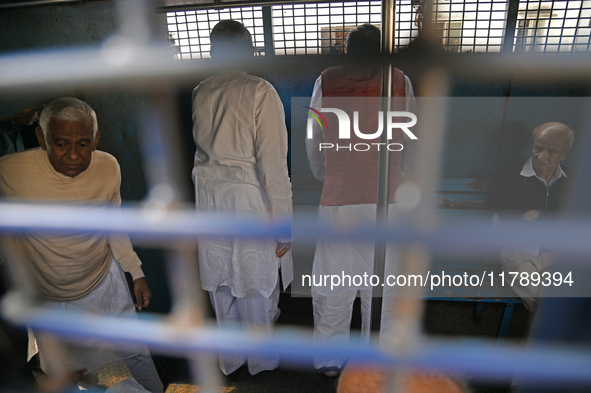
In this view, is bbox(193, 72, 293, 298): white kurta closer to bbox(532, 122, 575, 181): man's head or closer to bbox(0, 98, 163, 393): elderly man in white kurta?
bbox(0, 98, 163, 393): elderly man in white kurta

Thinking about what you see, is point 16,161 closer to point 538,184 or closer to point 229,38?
point 229,38

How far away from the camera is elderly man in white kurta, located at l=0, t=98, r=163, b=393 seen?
50.0 inches

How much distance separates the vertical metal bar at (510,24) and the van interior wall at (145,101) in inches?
9.6

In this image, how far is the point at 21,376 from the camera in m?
0.95

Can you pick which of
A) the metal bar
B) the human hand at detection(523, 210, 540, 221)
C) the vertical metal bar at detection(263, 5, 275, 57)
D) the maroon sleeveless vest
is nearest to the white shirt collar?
the human hand at detection(523, 210, 540, 221)

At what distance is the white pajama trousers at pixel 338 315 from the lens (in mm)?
1776

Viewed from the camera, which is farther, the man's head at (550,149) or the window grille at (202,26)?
the window grille at (202,26)

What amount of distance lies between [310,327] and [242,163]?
49.7 inches

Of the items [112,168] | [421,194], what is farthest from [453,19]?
[421,194]

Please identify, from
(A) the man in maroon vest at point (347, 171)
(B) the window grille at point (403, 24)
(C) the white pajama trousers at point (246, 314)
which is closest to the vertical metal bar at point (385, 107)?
(A) the man in maroon vest at point (347, 171)

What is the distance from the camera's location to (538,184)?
→ 6.42 feet

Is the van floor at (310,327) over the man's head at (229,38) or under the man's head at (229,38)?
under

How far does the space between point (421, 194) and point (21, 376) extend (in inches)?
43.0

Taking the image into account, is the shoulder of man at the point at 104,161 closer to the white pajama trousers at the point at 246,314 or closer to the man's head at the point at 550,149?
the white pajama trousers at the point at 246,314
